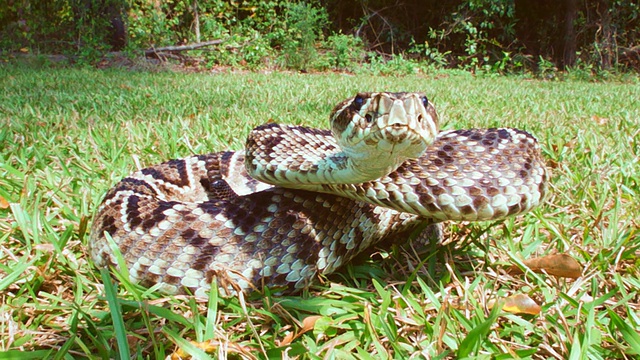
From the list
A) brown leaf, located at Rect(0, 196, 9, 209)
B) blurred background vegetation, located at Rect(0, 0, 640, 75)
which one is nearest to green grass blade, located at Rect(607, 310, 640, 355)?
brown leaf, located at Rect(0, 196, 9, 209)

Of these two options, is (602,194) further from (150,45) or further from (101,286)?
(150,45)

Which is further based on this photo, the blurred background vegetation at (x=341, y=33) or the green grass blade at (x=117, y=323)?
the blurred background vegetation at (x=341, y=33)

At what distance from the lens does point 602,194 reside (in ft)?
9.13

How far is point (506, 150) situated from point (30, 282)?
184cm

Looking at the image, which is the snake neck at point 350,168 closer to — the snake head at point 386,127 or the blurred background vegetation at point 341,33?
the snake head at point 386,127

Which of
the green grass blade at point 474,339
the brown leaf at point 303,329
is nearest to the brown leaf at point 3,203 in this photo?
the brown leaf at point 303,329

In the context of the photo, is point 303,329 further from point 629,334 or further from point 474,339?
point 629,334

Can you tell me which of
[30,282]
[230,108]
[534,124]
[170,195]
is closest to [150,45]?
[230,108]

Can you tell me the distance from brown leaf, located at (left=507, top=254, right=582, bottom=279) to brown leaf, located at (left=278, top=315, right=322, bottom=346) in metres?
0.92

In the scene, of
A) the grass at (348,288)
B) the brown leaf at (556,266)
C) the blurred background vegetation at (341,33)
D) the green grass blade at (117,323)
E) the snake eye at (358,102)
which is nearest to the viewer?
the green grass blade at (117,323)

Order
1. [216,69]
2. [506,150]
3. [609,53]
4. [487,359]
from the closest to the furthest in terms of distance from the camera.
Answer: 1. [487,359]
2. [506,150]
3. [216,69]
4. [609,53]

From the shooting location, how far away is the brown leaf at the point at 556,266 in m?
1.99

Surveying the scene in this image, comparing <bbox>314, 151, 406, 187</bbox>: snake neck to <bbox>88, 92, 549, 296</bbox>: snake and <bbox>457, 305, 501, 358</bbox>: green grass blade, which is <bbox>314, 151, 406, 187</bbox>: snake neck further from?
<bbox>457, 305, 501, 358</bbox>: green grass blade

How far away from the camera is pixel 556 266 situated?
203 cm
